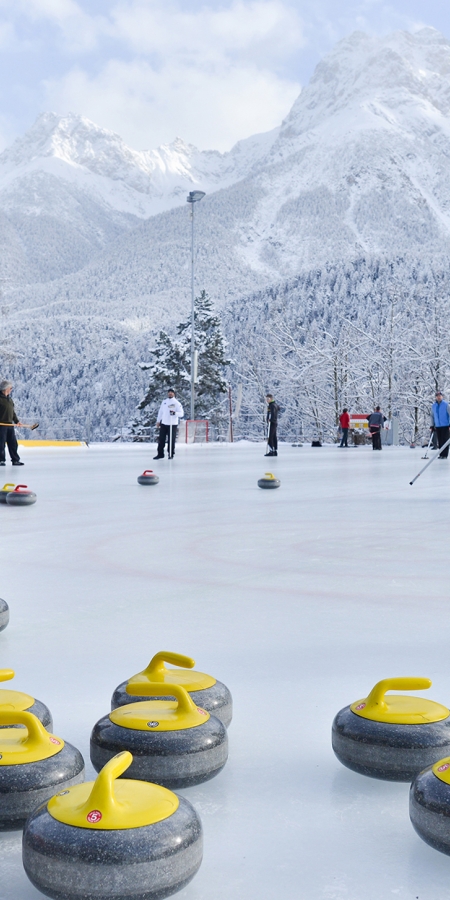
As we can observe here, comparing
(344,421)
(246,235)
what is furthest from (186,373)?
(246,235)

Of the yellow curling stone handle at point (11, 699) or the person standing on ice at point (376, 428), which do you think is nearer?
the yellow curling stone handle at point (11, 699)

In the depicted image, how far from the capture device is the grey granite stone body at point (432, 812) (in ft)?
4.60

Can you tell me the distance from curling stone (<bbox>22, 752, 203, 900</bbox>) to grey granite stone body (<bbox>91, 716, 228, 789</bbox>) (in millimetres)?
326

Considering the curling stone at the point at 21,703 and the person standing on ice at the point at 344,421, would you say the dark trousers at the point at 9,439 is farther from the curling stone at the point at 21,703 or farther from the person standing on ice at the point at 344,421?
the person standing on ice at the point at 344,421

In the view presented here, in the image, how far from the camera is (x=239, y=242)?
514 ft

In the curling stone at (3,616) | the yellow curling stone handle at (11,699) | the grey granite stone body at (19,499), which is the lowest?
the grey granite stone body at (19,499)

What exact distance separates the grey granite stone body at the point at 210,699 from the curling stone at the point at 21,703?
0.17 meters

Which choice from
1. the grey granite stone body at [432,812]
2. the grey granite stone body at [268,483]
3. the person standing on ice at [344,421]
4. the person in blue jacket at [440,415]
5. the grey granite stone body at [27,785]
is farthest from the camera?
the person standing on ice at [344,421]

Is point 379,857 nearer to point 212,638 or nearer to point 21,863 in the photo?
point 21,863

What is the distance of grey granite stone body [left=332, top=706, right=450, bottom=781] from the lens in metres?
1.72

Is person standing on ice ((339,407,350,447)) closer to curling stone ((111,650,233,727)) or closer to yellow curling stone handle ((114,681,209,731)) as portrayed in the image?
curling stone ((111,650,233,727))

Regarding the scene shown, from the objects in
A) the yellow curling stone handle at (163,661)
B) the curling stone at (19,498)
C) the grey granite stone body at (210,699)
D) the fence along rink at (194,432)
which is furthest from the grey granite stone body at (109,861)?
the fence along rink at (194,432)

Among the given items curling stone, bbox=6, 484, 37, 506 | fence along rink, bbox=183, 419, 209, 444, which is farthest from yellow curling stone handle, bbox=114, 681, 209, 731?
fence along rink, bbox=183, 419, 209, 444

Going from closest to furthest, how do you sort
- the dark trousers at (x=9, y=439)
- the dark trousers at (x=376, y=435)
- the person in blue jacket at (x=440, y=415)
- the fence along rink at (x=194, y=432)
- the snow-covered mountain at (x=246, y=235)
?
the dark trousers at (x=9, y=439), the person in blue jacket at (x=440, y=415), the dark trousers at (x=376, y=435), the fence along rink at (x=194, y=432), the snow-covered mountain at (x=246, y=235)
